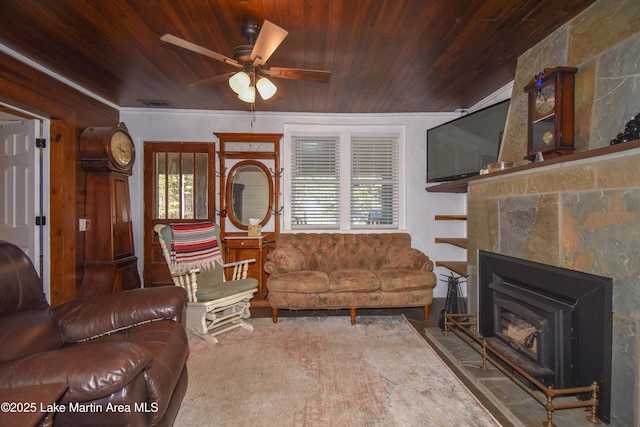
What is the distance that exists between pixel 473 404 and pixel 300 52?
2926mm

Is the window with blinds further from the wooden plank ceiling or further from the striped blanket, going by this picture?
the striped blanket

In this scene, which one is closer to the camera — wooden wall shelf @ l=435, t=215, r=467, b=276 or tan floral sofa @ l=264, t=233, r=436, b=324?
tan floral sofa @ l=264, t=233, r=436, b=324

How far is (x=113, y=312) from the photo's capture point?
186cm

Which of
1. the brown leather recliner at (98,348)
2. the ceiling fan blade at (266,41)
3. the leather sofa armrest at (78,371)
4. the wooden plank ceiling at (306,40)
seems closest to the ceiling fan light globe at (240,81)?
the ceiling fan blade at (266,41)

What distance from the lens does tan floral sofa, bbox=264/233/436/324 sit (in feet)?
11.3

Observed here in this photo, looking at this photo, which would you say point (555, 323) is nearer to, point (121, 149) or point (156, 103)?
point (121, 149)

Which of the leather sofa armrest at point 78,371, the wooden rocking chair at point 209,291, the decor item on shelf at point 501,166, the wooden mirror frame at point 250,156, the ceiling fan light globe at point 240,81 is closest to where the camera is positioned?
the leather sofa armrest at point 78,371

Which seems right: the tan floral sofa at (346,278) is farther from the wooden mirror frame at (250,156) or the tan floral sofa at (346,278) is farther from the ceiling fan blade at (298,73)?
the ceiling fan blade at (298,73)

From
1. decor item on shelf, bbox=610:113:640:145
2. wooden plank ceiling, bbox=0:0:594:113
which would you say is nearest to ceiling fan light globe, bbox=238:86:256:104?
wooden plank ceiling, bbox=0:0:594:113

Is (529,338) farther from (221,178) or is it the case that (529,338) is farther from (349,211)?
(221,178)

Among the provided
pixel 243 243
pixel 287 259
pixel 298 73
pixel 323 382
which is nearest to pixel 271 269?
pixel 287 259

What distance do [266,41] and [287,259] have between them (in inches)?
95.5

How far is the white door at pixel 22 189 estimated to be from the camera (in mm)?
3156

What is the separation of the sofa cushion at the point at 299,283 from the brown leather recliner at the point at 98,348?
4.73 feet
